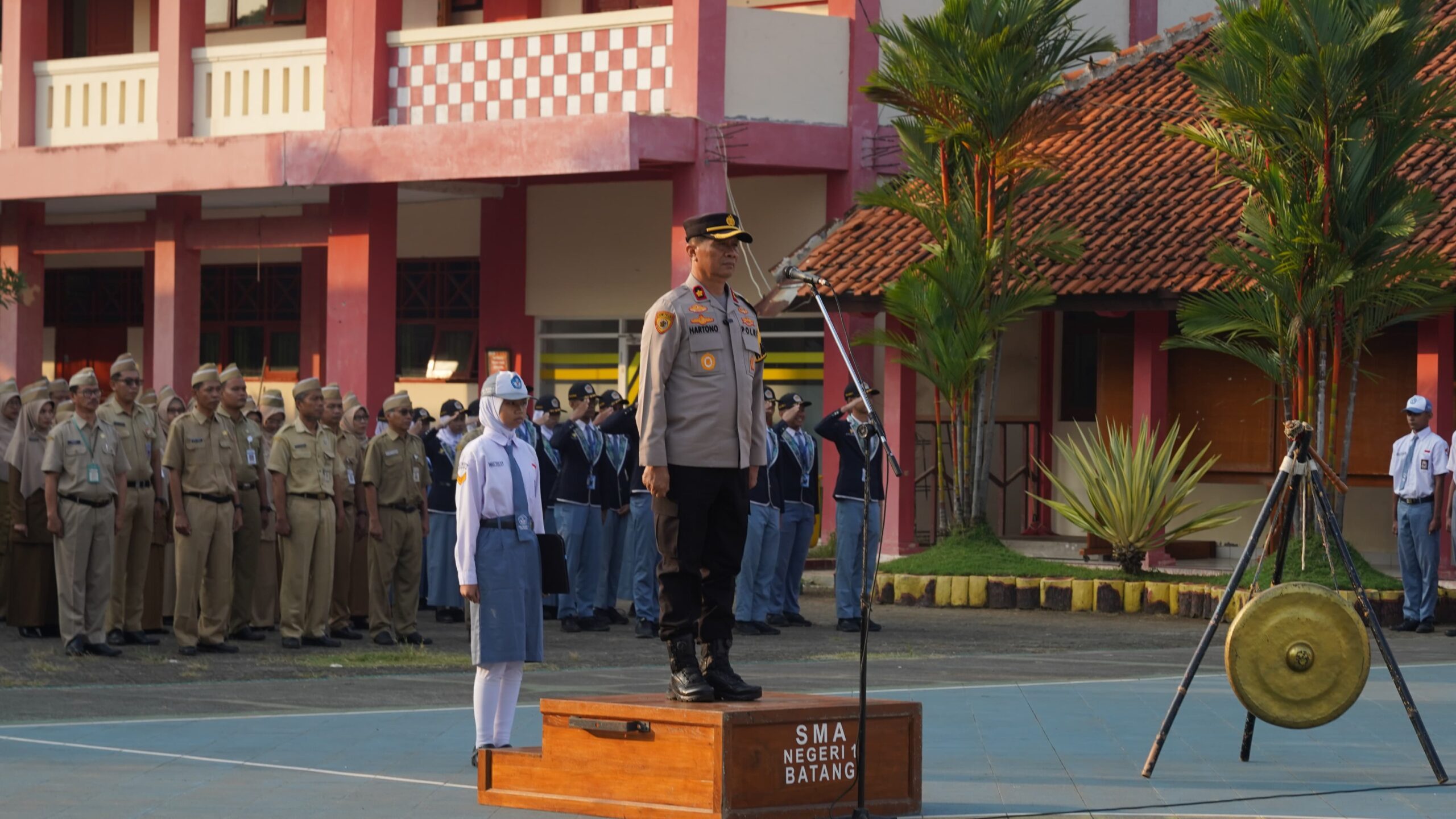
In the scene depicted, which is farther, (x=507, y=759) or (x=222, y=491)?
(x=222, y=491)

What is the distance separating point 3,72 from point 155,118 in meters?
2.46

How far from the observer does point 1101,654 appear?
1599 cm

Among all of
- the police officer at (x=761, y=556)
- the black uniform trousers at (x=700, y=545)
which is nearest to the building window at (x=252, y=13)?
the police officer at (x=761, y=556)

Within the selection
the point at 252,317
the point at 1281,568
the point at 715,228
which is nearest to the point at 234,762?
the point at 715,228

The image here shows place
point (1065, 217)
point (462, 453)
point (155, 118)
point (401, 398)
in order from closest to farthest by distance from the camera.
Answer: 1. point (462, 453)
2. point (401, 398)
3. point (1065, 217)
4. point (155, 118)

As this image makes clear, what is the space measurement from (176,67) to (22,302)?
4230 millimetres

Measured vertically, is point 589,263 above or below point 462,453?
above

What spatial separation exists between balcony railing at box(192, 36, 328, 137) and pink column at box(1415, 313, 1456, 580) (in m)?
12.7

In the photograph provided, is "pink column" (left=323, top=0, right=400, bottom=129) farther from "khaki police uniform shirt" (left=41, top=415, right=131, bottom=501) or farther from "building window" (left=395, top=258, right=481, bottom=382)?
"khaki police uniform shirt" (left=41, top=415, right=131, bottom=501)

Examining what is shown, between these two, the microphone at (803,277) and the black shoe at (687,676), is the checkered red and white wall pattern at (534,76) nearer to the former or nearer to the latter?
the microphone at (803,277)

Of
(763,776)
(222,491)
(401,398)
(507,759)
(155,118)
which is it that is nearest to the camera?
(763,776)

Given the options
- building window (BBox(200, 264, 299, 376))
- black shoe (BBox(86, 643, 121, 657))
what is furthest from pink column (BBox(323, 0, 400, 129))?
black shoe (BBox(86, 643, 121, 657))

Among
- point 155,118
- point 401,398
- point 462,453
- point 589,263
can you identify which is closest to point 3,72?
point 155,118

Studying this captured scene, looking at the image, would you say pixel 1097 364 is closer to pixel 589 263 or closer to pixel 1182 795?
pixel 589 263
